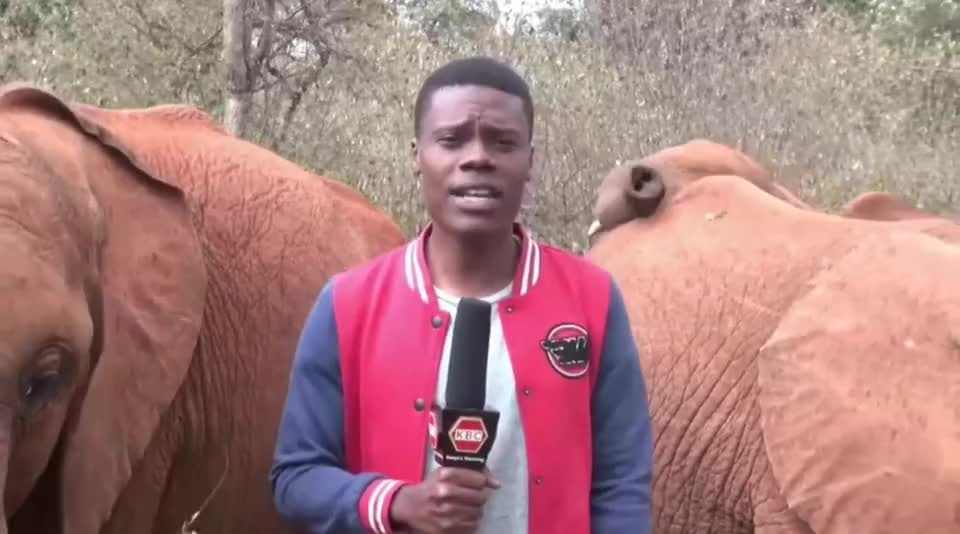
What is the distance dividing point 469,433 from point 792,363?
186 cm

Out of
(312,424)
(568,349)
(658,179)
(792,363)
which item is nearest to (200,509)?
(312,424)

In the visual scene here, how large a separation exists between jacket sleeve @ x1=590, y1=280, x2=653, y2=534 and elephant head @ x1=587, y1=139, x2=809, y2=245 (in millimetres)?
2073

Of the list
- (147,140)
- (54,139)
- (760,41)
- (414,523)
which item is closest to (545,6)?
(760,41)

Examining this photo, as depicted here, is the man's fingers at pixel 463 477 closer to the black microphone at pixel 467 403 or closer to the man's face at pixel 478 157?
the black microphone at pixel 467 403

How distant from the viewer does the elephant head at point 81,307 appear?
2.00m

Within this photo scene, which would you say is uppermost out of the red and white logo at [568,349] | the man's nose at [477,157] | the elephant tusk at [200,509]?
the man's nose at [477,157]

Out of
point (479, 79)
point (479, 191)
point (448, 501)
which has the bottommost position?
point (448, 501)

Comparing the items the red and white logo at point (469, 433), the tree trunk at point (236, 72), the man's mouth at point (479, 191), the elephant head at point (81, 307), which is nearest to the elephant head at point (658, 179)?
the elephant head at point (81, 307)

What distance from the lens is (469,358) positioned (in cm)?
161

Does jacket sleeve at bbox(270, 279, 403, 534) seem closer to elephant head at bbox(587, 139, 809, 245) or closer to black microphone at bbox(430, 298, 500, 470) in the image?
black microphone at bbox(430, 298, 500, 470)

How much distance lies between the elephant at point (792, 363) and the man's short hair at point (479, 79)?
5.02ft

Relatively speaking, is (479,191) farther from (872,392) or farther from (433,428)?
(872,392)

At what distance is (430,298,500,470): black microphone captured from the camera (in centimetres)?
157

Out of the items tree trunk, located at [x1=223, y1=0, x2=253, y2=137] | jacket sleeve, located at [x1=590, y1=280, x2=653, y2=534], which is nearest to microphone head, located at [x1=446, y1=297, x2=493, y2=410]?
jacket sleeve, located at [x1=590, y1=280, x2=653, y2=534]
